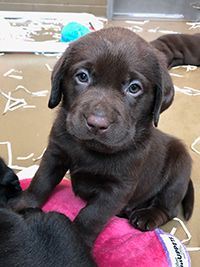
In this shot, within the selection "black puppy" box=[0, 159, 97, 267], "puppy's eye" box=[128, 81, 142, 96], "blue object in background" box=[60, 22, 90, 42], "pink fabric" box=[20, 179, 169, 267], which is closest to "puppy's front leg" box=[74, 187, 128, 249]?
"pink fabric" box=[20, 179, 169, 267]

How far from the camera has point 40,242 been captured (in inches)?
47.1

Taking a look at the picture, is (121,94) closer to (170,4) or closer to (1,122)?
(1,122)

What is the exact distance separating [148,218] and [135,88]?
878 millimetres

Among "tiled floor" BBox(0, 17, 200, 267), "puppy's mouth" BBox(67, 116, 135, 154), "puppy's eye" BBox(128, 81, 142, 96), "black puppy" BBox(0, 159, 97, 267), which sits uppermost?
"puppy's eye" BBox(128, 81, 142, 96)

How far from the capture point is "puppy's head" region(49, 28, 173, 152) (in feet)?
4.68

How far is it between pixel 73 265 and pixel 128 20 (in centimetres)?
717

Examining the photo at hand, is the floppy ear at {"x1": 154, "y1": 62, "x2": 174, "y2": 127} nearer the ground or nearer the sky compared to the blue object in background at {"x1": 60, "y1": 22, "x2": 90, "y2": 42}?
nearer the sky

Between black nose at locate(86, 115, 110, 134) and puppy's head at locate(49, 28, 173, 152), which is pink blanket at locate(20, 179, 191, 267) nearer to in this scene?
puppy's head at locate(49, 28, 173, 152)

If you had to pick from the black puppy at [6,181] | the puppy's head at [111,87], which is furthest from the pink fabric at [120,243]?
the puppy's head at [111,87]

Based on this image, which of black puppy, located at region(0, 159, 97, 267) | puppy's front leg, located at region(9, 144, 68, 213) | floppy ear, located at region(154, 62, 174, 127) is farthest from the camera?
puppy's front leg, located at region(9, 144, 68, 213)

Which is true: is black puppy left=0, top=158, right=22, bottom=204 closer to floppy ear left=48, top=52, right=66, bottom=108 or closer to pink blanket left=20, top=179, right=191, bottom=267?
pink blanket left=20, top=179, right=191, bottom=267

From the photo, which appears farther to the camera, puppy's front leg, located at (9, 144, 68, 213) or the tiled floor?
the tiled floor

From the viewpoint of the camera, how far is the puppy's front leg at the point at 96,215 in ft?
5.50

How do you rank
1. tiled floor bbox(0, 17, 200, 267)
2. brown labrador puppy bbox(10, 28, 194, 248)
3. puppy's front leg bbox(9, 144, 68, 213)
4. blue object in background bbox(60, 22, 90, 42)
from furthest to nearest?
blue object in background bbox(60, 22, 90, 42), tiled floor bbox(0, 17, 200, 267), puppy's front leg bbox(9, 144, 68, 213), brown labrador puppy bbox(10, 28, 194, 248)
